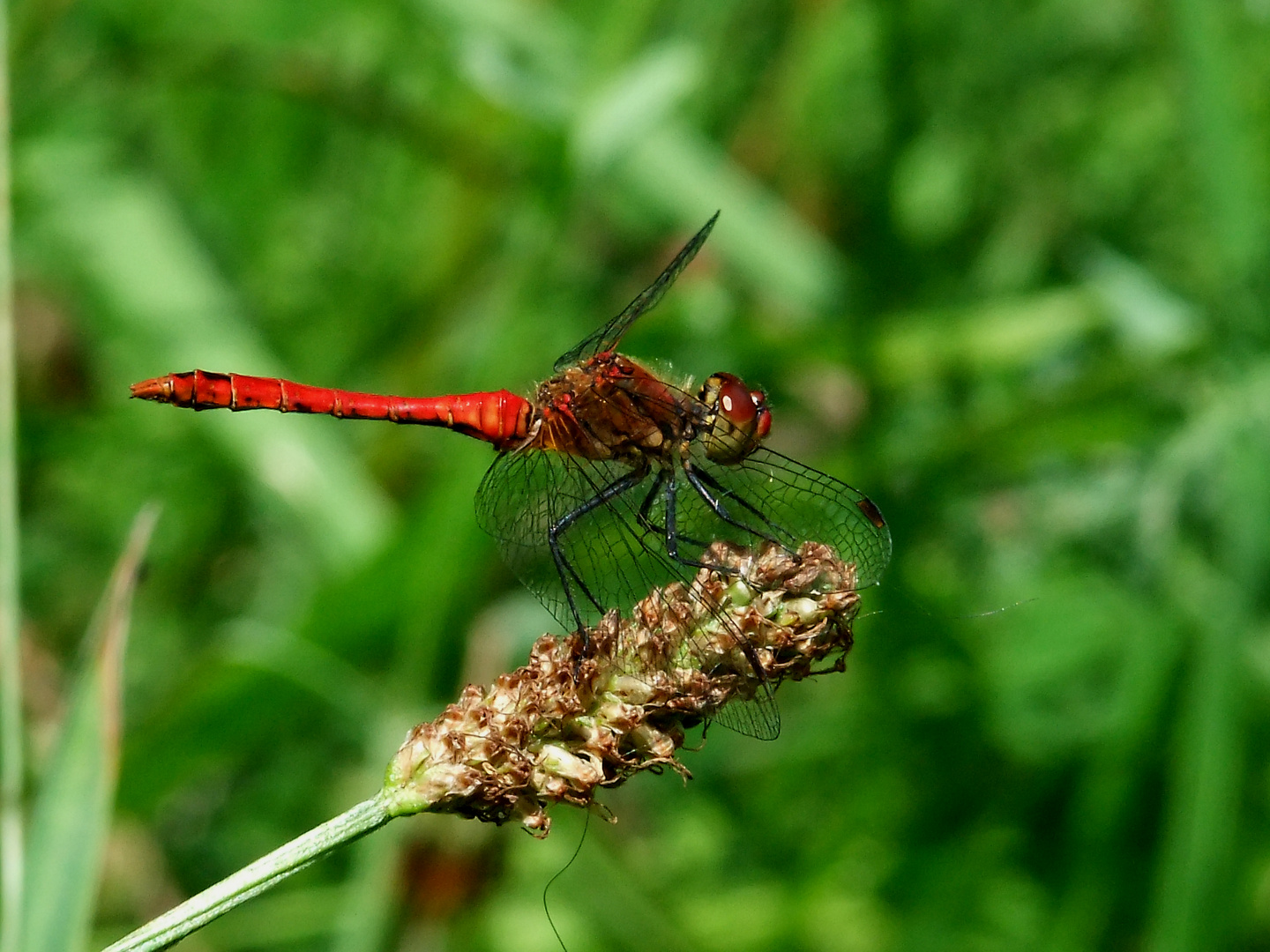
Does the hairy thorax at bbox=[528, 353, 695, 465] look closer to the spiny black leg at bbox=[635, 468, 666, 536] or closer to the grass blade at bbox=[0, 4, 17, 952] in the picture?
the spiny black leg at bbox=[635, 468, 666, 536]

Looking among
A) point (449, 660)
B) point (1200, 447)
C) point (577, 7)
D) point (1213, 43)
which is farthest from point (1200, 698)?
point (577, 7)

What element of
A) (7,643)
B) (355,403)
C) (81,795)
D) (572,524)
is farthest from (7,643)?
(572,524)

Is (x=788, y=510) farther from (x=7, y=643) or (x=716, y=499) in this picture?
(x=7, y=643)

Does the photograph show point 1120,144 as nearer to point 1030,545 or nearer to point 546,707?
point 1030,545

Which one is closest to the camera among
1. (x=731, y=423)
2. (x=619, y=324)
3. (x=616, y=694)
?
(x=616, y=694)

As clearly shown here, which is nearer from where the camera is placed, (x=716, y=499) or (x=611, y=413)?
(x=716, y=499)

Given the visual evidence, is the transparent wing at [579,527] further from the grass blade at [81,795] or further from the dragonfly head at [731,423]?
the grass blade at [81,795]

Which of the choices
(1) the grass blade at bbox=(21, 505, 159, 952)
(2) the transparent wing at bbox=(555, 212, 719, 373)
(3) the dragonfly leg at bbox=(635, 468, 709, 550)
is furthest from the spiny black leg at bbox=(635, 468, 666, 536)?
(1) the grass blade at bbox=(21, 505, 159, 952)
